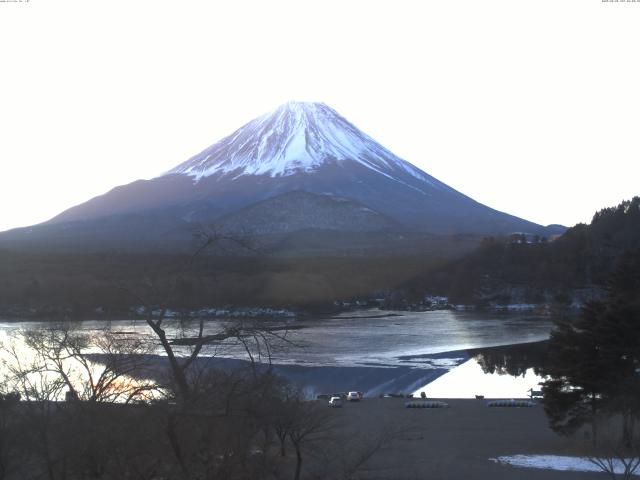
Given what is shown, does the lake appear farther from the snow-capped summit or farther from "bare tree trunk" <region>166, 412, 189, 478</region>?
the snow-capped summit

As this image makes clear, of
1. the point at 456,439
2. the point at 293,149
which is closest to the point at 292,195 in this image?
the point at 293,149

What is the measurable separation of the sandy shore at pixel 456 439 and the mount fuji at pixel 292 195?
138ft

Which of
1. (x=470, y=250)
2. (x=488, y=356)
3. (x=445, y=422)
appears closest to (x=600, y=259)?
(x=470, y=250)

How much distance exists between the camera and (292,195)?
80438 mm

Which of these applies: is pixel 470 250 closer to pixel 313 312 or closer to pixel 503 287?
pixel 503 287

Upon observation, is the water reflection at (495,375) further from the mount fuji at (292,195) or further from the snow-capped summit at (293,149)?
the snow-capped summit at (293,149)

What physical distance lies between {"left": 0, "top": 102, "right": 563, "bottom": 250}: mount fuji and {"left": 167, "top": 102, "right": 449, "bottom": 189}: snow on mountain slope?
0.39 ft

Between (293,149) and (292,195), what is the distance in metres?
16.4

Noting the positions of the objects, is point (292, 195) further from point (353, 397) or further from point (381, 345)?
point (353, 397)

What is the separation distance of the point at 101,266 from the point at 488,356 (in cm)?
1308

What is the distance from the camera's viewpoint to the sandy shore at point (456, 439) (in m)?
10.0

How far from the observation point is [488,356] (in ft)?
76.6

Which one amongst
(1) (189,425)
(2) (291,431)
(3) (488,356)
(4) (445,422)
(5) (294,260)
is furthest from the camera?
(5) (294,260)

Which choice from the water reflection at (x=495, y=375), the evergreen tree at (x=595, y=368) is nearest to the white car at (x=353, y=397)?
the water reflection at (x=495, y=375)
